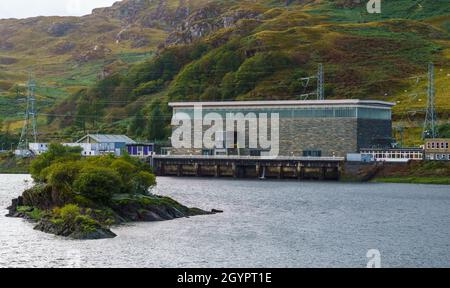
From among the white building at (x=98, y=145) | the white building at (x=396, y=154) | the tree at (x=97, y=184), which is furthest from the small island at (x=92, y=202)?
the white building at (x=98, y=145)

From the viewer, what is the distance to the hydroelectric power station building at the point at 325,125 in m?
169

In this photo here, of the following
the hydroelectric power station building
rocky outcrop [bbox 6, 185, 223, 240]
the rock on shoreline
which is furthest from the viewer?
the hydroelectric power station building

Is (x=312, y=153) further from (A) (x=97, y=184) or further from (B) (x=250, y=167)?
(A) (x=97, y=184)

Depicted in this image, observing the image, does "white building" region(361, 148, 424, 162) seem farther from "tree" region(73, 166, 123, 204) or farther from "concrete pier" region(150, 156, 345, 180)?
"tree" region(73, 166, 123, 204)

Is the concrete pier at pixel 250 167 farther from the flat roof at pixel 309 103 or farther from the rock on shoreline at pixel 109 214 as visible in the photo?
the rock on shoreline at pixel 109 214

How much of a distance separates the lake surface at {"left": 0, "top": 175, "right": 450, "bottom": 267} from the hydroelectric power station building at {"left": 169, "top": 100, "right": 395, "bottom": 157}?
1802 inches

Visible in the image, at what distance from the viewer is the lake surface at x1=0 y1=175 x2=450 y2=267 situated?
66.8 m

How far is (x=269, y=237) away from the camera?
79.9 m

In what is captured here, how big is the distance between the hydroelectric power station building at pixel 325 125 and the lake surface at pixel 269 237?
45761mm

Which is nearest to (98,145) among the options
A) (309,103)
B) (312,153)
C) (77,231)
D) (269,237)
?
(312,153)

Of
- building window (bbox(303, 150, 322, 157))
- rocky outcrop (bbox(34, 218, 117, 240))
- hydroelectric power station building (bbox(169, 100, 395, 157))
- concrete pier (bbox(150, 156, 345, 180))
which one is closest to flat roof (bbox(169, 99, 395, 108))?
hydroelectric power station building (bbox(169, 100, 395, 157))

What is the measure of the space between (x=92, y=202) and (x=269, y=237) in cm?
1743
